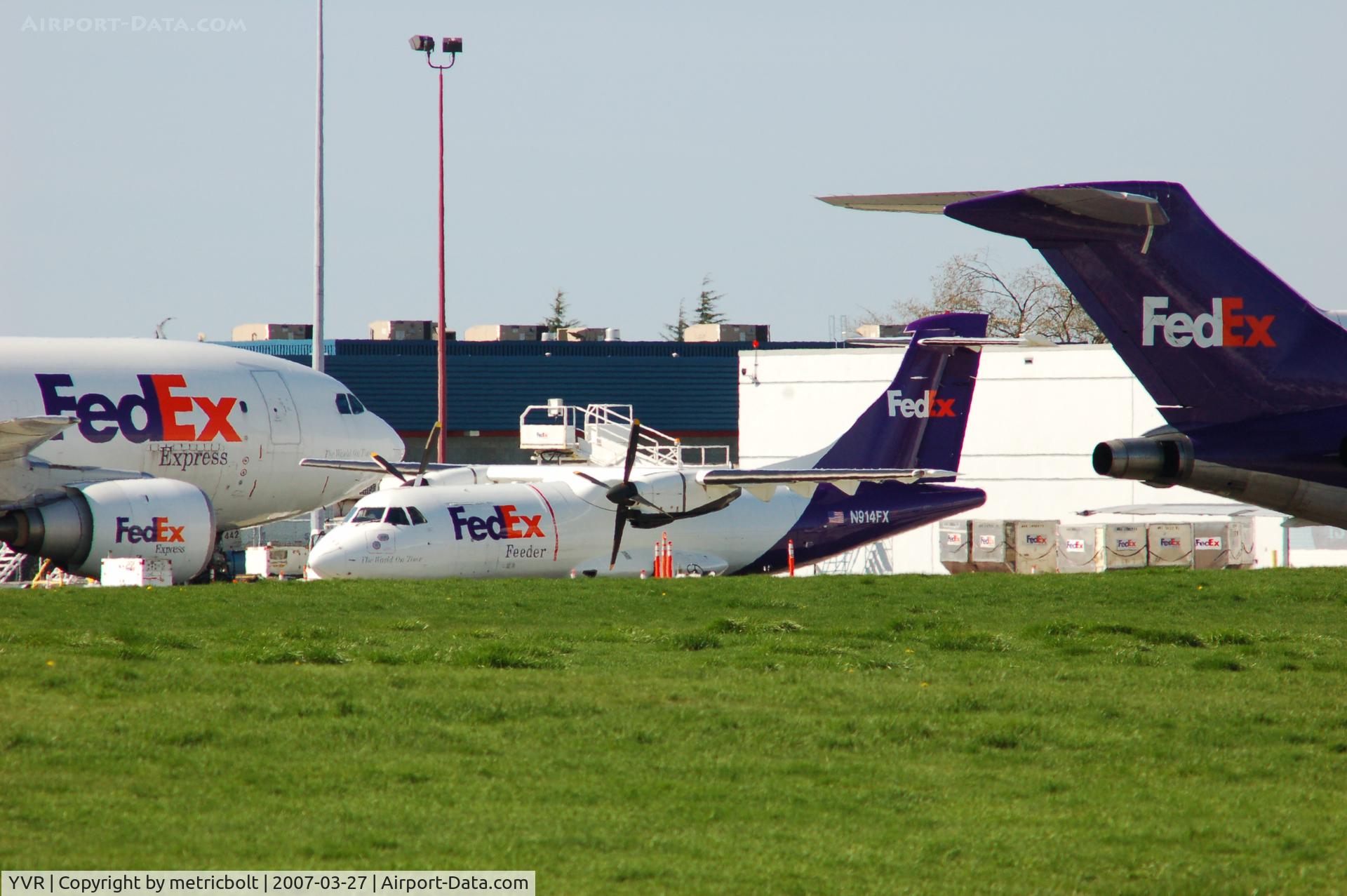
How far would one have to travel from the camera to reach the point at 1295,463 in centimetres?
1298

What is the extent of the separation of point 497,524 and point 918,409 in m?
11.6

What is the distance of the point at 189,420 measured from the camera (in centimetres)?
2878

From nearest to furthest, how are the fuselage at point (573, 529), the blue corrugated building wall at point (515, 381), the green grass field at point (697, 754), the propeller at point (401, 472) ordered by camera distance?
1. the green grass field at point (697, 754)
2. the fuselage at point (573, 529)
3. the propeller at point (401, 472)
4. the blue corrugated building wall at point (515, 381)

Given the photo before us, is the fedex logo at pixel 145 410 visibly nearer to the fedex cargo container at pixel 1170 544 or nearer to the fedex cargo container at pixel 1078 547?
the fedex cargo container at pixel 1078 547

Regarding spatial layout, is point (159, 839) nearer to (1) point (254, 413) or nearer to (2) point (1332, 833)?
(2) point (1332, 833)

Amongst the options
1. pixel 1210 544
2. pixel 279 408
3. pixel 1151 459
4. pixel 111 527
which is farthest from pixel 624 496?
pixel 1210 544

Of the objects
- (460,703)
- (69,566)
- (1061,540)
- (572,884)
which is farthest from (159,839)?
(1061,540)

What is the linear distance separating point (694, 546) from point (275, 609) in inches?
635

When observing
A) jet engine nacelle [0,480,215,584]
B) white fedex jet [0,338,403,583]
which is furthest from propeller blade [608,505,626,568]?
jet engine nacelle [0,480,215,584]

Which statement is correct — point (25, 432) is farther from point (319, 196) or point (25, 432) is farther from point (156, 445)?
point (319, 196)

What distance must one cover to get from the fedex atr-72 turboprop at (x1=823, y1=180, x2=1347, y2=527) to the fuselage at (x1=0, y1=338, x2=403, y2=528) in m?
19.8

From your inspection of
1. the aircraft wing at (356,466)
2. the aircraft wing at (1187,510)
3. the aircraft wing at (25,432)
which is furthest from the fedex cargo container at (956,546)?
the aircraft wing at (25,432)

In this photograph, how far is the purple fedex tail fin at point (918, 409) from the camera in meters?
35.4

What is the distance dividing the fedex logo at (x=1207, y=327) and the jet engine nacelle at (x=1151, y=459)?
901 millimetres
